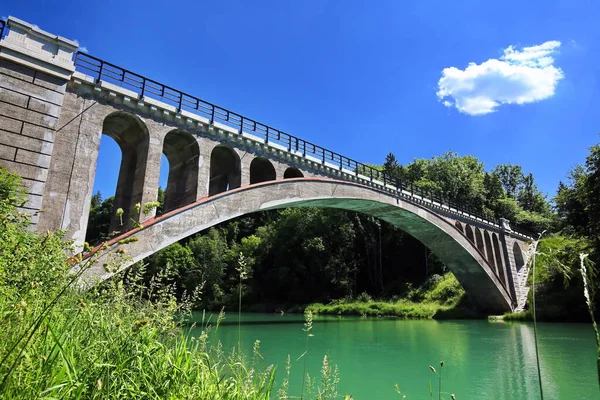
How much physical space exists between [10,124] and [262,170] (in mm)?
12435

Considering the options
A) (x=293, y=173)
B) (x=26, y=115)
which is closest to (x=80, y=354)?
(x=26, y=115)

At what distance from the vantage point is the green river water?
9.05 metres

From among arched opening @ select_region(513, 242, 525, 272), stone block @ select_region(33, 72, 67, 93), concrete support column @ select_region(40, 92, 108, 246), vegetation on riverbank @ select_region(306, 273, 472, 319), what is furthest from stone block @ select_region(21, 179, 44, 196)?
arched opening @ select_region(513, 242, 525, 272)

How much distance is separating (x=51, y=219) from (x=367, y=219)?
37468 millimetres

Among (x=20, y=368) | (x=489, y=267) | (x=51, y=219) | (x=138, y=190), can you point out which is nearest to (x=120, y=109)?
(x=138, y=190)

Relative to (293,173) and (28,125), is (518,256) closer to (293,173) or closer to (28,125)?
(293,173)

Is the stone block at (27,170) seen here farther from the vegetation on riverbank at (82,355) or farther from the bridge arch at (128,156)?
the vegetation on riverbank at (82,355)

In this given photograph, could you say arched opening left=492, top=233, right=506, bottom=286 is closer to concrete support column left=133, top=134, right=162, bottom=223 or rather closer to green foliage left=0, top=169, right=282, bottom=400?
concrete support column left=133, top=134, right=162, bottom=223

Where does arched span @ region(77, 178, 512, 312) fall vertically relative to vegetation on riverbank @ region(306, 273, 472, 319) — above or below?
above

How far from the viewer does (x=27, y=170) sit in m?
11.1

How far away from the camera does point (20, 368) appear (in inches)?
79.7

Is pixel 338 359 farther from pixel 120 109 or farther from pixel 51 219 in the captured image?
pixel 120 109

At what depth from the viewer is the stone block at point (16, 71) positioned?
449 inches

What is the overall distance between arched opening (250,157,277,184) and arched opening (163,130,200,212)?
4.05 metres
